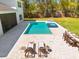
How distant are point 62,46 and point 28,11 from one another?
25700mm

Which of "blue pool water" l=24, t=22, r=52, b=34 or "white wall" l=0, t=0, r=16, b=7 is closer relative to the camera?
"blue pool water" l=24, t=22, r=52, b=34

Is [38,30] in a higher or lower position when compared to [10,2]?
lower

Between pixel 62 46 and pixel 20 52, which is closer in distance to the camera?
pixel 20 52

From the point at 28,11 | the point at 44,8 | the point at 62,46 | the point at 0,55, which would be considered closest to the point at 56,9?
the point at 44,8

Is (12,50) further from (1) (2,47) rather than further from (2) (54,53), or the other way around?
(2) (54,53)

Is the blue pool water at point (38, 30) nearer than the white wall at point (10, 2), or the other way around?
the blue pool water at point (38, 30)

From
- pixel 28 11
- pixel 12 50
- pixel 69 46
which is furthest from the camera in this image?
pixel 28 11

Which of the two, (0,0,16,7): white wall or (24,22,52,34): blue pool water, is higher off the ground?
(0,0,16,7): white wall

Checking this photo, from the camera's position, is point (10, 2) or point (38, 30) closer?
point (38, 30)

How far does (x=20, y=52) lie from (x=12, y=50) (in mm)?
679

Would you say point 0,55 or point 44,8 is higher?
point 44,8

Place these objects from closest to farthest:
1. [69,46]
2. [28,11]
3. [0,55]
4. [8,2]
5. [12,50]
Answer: [0,55] → [12,50] → [69,46] → [8,2] → [28,11]

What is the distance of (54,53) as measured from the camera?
28.5ft

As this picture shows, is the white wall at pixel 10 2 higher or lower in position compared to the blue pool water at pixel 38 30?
higher
